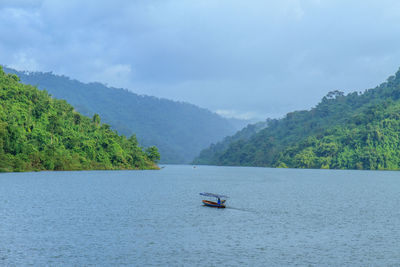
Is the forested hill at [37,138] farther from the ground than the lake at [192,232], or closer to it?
farther from the ground

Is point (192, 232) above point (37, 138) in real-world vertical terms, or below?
below

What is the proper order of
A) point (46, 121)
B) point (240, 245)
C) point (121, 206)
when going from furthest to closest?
1. point (46, 121)
2. point (121, 206)
3. point (240, 245)

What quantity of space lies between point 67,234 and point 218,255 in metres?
17.8

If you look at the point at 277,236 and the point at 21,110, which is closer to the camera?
the point at 277,236

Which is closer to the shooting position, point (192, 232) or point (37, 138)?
point (192, 232)

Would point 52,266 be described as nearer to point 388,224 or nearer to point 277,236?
point 277,236

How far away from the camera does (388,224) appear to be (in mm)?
55531

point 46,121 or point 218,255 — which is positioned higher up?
point 46,121

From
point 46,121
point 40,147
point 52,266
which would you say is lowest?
point 52,266

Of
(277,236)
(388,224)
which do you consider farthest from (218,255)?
(388,224)

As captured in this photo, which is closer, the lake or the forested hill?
the lake

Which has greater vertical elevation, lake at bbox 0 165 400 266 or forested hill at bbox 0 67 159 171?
forested hill at bbox 0 67 159 171

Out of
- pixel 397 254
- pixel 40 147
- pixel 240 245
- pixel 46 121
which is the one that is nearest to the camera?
pixel 397 254

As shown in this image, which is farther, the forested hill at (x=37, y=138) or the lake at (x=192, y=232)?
the forested hill at (x=37, y=138)
